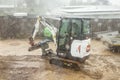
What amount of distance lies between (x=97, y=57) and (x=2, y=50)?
5.89 m

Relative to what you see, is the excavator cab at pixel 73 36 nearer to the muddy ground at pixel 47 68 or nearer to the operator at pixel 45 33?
the muddy ground at pixel 47 68

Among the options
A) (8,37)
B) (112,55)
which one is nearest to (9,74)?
(112,55)

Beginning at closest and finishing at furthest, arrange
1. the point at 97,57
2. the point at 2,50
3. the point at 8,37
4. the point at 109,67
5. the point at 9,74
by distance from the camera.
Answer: the point at 9,74
the point at 109,67
the point at 97,57
the point at 2,50
the point at 8,37

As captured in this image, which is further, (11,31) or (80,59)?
(11,31)

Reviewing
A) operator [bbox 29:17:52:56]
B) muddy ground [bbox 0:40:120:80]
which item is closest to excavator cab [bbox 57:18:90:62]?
muddy ground [bbox 0:40:120:80]

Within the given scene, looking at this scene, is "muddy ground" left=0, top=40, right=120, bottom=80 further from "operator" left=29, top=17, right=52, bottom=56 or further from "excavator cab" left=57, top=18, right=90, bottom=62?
"excavator cab" left=57, top=18, right=90, bottom=62

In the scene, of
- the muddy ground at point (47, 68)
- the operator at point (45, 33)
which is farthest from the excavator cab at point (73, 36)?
the operator at point (45, 33)

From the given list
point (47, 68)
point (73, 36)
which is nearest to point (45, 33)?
point (47, 68)

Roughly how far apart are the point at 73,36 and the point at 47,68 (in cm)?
206

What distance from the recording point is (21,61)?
1378cm

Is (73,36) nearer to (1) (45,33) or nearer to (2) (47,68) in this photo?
(2) (47,68)

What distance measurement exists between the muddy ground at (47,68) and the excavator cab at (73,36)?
902mm

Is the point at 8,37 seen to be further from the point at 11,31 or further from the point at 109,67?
the point at 109,67

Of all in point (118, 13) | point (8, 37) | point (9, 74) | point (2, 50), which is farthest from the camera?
point (118, 13)
